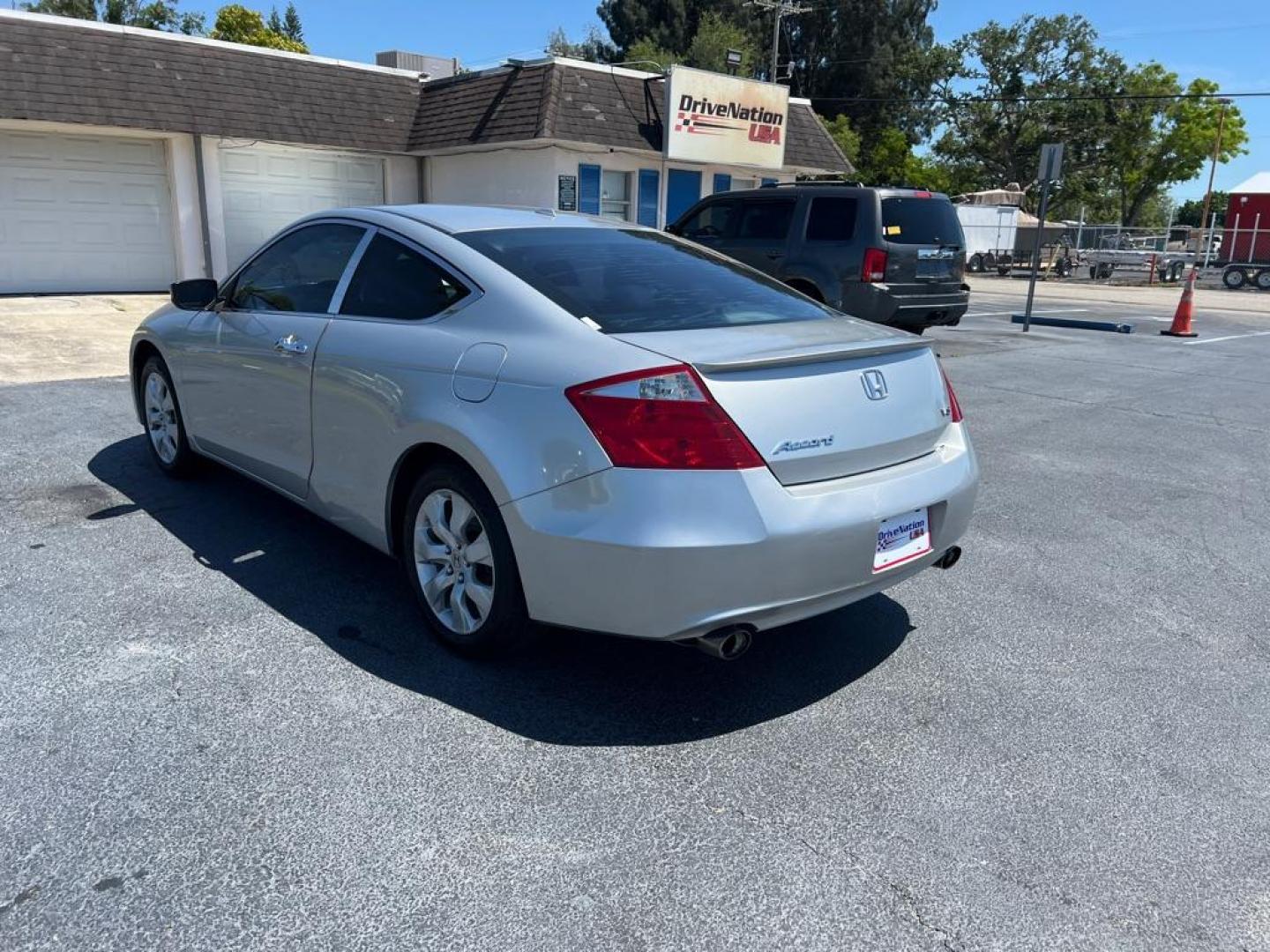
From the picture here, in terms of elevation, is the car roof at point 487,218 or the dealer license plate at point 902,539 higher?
the car roof at point 487,218

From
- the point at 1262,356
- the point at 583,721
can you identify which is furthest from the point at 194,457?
the point at 1262,356

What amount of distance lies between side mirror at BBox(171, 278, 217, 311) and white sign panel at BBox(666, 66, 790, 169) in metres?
14.8

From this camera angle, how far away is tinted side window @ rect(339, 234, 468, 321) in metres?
3.71

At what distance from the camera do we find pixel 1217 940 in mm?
2311

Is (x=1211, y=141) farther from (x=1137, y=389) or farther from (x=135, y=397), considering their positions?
(x=135, y=397)

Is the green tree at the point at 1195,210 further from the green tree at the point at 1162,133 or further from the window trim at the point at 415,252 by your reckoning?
the window trim at the point at 415,252

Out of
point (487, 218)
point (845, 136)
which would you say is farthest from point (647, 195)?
point (845, 136)

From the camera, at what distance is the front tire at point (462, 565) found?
3270 mm

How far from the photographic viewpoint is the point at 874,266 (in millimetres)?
10641

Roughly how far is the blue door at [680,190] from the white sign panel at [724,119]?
920 millimetres

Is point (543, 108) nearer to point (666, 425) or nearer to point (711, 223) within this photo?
point (711, 223)

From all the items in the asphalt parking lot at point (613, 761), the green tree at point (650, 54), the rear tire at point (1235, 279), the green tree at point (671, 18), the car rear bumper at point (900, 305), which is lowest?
the asphalt parking lot at point (613, 761)

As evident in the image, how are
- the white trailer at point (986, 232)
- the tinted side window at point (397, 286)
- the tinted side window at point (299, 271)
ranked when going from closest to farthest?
1. the tinted side window at point (397, 286)
2. the tinted side window at point (299, 271)
3. the white trailer at point (986, 232)

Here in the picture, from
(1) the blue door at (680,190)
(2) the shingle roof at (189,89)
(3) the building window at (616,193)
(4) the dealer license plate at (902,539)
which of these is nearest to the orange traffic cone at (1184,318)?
(1) the blue door at (680,190)
